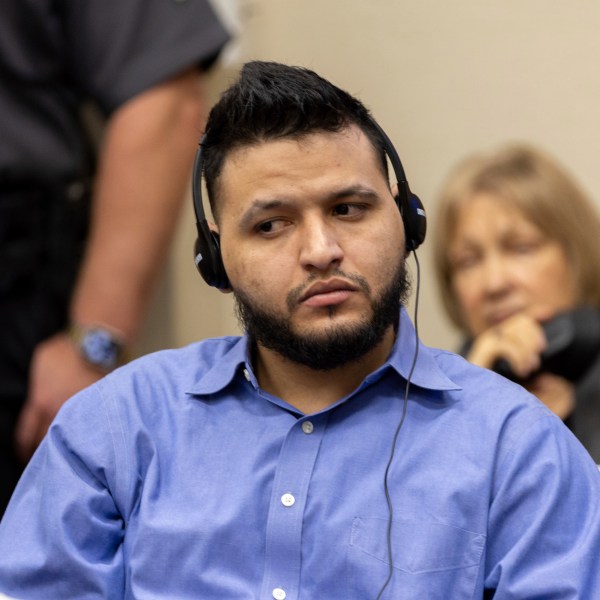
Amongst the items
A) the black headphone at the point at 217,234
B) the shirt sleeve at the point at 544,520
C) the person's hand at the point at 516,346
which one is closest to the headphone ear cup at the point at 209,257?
the black headphone at the point at 217,234

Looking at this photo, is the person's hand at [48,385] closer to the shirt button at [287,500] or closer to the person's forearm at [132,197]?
the person's forearm at [132,197]

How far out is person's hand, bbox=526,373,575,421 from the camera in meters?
1.72

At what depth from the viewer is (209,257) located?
1195 mm

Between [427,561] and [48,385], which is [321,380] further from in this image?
[48,385]

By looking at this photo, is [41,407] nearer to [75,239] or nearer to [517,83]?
[75,239]

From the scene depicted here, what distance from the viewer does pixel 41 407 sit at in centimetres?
181

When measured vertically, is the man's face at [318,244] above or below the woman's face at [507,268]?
above

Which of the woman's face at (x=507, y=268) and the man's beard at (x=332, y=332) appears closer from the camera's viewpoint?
the man's beard at (x=332, y=332)

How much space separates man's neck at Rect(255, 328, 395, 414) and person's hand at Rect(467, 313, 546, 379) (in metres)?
0.57

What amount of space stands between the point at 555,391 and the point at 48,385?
2.63ft

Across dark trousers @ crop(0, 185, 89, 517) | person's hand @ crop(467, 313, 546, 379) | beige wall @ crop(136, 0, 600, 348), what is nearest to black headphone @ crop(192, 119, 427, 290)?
person's hand @ crop(467, 313, 546, 379)

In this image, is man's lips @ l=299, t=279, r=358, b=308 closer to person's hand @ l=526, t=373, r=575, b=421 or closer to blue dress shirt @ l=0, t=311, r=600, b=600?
blue dress shirt @ l=0, t=311, r=600, b=600

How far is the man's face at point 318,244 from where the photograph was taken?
43.1 inches

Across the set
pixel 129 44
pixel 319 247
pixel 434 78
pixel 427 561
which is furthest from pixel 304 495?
pixel 434 78
